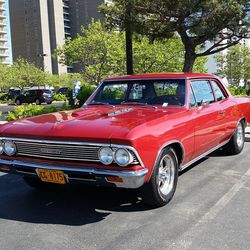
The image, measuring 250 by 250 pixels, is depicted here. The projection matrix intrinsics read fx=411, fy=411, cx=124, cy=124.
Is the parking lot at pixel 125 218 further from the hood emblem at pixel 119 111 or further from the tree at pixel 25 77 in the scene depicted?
the tree at pixel 25 77

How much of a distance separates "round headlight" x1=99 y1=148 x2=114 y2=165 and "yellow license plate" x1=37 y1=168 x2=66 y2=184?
0.50 meters

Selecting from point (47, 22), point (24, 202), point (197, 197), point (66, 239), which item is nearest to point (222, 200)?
point (197, 197)

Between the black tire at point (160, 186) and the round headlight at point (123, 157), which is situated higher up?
the round headlight at point (123, 157)

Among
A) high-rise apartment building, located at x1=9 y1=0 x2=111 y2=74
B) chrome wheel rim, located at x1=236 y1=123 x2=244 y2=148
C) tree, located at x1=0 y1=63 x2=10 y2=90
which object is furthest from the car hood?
high-rise apartment building, located at x1=9 y1=0 x2=111 y2=74

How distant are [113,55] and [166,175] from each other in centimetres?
2907

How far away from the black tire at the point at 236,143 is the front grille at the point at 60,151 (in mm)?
3878

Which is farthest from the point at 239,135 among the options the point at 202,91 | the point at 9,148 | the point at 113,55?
the point at 113,55

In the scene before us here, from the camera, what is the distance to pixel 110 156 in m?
4.33

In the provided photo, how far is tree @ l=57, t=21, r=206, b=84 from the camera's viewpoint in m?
29.9

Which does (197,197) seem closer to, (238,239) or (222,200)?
(222,200)

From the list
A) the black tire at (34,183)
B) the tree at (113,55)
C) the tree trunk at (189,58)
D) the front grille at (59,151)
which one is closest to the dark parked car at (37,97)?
the tree at (113,55)

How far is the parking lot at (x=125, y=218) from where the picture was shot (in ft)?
13.1

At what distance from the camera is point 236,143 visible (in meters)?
7.77

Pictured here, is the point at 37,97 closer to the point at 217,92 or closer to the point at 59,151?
the point at 217,92
